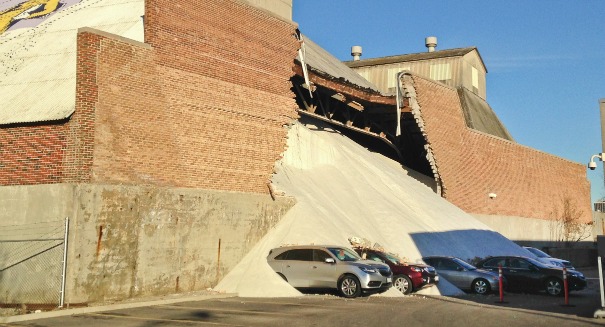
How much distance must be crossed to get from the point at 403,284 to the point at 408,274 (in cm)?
37

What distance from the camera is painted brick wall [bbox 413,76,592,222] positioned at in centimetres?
4041

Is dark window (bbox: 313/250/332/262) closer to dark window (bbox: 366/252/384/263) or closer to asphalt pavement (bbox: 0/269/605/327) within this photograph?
asphalt pavement (bbox: 0/269/605/327)

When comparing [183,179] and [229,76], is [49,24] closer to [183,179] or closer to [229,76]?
[229,76]

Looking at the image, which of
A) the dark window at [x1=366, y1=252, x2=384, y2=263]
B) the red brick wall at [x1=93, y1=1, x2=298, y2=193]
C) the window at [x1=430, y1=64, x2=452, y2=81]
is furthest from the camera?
the window at [x1=430, y1=64, x2=452, y2=81]

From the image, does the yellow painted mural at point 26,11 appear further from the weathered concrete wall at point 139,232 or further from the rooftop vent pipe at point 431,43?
the rooftop vent pipe at point 431,43

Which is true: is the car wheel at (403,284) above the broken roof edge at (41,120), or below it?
below

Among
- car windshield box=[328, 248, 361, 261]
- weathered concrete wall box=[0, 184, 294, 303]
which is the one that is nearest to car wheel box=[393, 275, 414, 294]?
car windshield box=[328, 248, 361, 261]

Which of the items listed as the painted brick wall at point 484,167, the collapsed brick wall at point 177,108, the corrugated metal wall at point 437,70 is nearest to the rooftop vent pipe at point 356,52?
the corrugated metal wall at point 437,70

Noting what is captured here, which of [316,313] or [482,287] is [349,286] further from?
[482,287]

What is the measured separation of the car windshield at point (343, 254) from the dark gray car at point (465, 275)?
484 centimetres

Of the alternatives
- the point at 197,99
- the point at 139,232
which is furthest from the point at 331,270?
the point at 197,99

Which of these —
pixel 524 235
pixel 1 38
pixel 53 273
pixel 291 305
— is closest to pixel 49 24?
pixel 1 38

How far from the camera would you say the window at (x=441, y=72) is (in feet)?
189

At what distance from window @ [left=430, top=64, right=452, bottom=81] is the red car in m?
35.4
